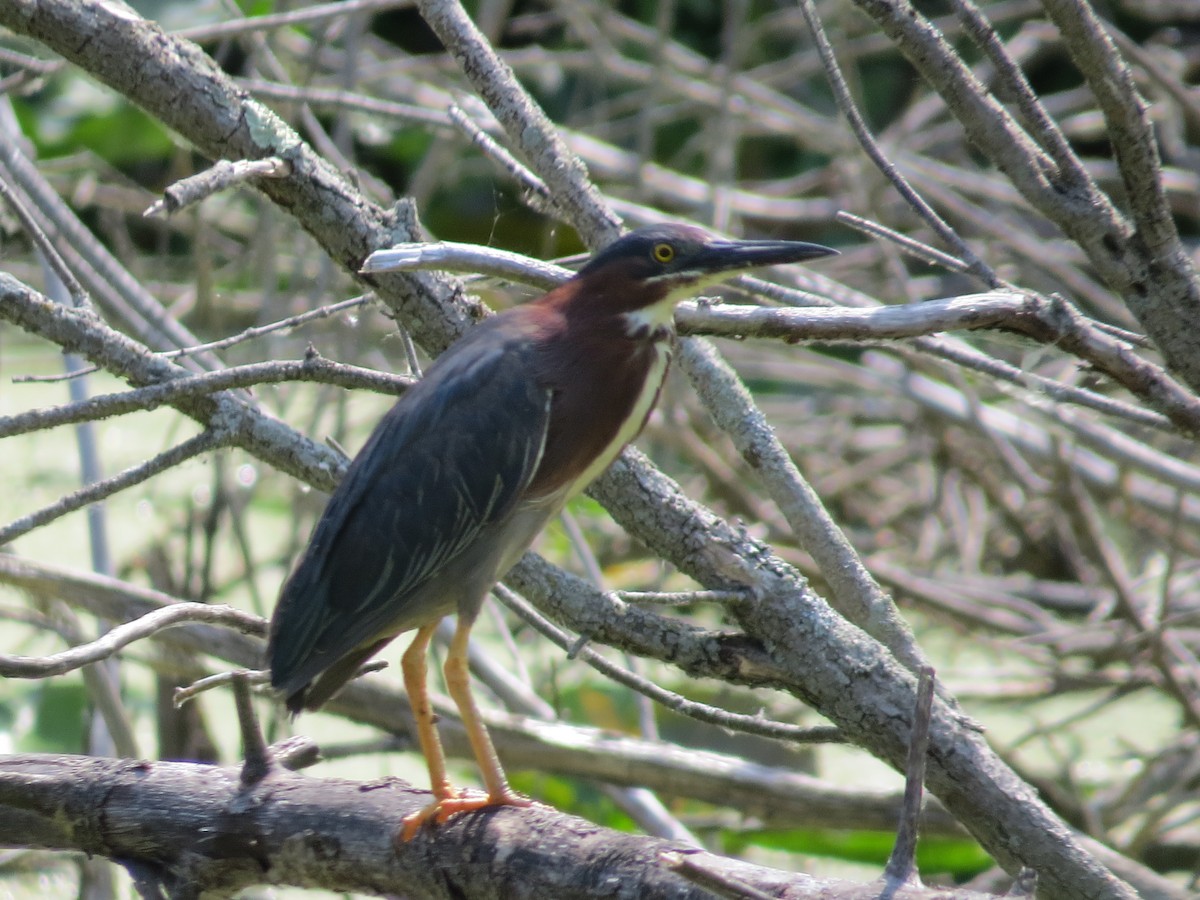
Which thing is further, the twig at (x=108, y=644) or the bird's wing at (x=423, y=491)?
the bird's wing at (x=423, y=491)

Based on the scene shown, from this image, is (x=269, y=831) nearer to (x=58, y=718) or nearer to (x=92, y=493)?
(x=92, y=493)

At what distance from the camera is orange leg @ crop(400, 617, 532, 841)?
6.38ft

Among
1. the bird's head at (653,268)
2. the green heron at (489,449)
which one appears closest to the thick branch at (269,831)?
the green heron at (489,449)

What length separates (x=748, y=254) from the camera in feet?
7.02

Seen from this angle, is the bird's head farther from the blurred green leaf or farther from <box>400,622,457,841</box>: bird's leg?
the blurred green leaf

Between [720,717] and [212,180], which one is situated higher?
[212,180]

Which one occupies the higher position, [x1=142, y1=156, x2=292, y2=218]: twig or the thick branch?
[x1=142, y1=156, x2=292, y2=218]: twig

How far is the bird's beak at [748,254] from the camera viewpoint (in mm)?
2100

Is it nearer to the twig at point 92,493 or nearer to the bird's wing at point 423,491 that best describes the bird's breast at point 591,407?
the bird's wing at point 423,491

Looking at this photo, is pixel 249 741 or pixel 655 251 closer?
pixel 249 741

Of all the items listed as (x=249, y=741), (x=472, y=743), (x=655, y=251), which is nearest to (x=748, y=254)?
(x=655, y=251)

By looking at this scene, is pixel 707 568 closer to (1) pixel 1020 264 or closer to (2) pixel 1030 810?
(2) pixel 1030 810

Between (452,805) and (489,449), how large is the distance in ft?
1.84

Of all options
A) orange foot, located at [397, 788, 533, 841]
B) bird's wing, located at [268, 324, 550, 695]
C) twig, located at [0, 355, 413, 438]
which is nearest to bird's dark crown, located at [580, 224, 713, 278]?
bird's wing, located at [268, 324, 550, 695]
